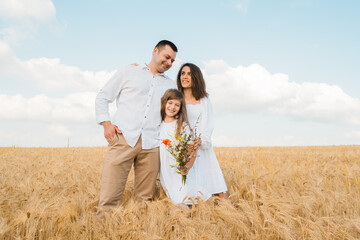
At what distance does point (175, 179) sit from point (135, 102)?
1.11 m

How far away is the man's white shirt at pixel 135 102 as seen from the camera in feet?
11.2

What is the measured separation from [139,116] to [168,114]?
378 millimetres

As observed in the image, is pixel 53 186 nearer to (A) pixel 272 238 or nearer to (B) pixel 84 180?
(B) pixel 84 180

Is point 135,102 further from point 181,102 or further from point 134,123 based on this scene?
point 181,102

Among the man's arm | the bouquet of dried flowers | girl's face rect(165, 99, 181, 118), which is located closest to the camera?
the bouquet of dried flowers

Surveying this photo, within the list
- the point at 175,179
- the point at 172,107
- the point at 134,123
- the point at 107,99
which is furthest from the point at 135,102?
the point at 175,179

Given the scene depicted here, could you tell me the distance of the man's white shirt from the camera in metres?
3.41

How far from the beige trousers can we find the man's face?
40.1 inches

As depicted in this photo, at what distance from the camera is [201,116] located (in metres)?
3.61

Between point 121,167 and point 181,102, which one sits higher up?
point 181,102

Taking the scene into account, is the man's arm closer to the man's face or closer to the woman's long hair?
the man's face

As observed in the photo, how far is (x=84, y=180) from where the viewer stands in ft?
15.6

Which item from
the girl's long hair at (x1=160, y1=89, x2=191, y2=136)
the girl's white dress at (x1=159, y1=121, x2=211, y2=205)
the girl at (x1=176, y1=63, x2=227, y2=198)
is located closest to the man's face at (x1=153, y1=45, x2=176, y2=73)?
the girl at (x1=176, y1=63, x2=227, y2=198)

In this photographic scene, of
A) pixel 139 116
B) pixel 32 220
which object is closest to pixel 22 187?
pixel 32 220
